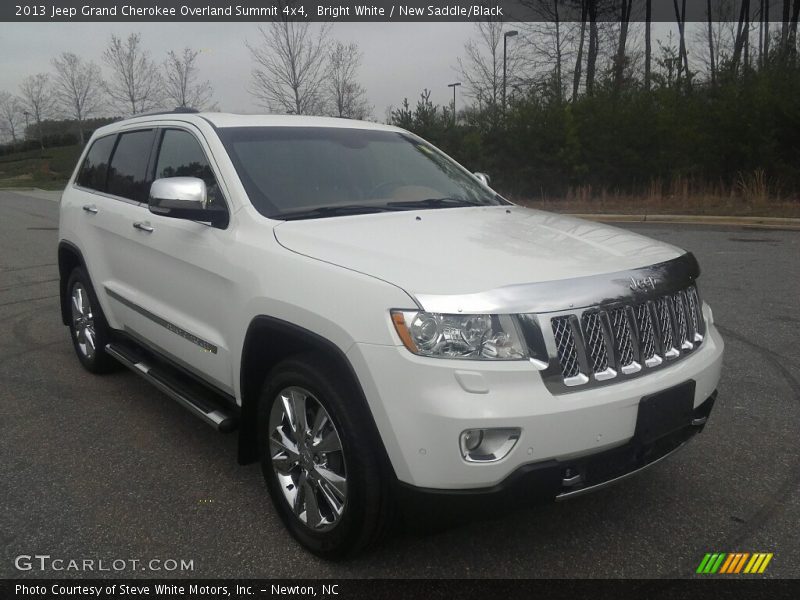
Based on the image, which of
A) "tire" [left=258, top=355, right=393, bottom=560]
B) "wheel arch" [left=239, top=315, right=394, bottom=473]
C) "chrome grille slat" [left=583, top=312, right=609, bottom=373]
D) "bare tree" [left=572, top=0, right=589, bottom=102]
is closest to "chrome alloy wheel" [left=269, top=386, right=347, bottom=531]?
"tire" [left=258, top=355, right=393, bottom=560]

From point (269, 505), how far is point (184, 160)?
1966 millimetres

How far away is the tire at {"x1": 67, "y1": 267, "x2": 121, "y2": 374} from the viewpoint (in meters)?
4.88

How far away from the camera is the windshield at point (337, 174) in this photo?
11.2 ft

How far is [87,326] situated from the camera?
512 cm

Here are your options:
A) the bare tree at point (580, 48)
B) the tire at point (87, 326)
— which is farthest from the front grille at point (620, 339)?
the bare tree at point (580, 48)

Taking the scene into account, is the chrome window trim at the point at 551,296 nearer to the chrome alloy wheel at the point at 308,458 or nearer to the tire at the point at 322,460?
the tire at the point at 322,460

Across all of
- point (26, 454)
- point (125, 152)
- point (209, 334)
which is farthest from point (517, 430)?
point (125, 152)

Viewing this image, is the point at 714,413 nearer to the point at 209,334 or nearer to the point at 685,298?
the point at 685,298

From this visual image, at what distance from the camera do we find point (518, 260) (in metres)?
2.58

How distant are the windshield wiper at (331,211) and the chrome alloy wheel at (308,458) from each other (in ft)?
2.87

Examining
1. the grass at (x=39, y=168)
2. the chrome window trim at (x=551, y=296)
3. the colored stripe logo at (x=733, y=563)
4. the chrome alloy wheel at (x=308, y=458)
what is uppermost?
the grass at (x=39, y=168)

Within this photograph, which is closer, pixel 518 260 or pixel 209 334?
pixel 518 260

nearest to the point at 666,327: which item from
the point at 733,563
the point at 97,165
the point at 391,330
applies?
the point at 733,563

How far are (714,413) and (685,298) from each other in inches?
64.9
